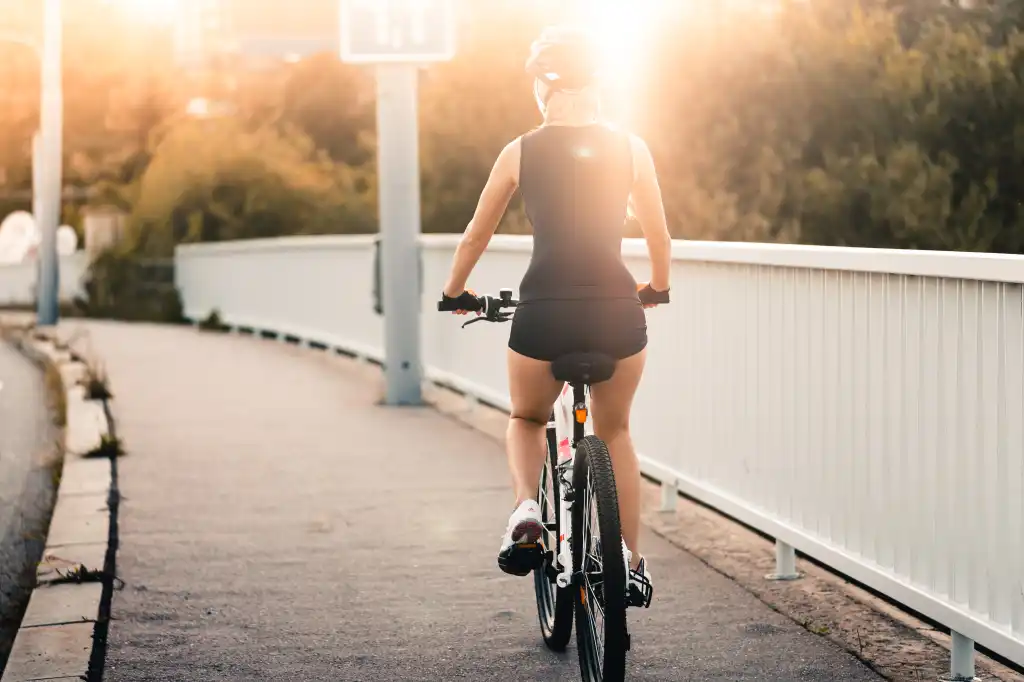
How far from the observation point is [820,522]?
21.5 ft

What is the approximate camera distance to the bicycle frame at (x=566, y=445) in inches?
203

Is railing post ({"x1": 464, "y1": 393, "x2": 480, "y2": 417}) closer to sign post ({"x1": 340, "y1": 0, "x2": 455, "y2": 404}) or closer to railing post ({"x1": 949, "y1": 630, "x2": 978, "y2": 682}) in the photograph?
sign post ({"x1": 340, "y1": 0, "x2": 455, "y2": 404})

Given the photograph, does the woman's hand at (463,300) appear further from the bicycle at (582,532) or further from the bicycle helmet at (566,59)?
the bicycle helmet at (566,59)

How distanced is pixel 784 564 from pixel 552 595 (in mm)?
1396

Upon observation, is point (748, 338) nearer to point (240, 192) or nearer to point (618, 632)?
point (618, 632)

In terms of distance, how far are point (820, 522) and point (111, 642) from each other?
8.12ft

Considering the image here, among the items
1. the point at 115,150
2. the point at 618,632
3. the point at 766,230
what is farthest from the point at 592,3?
the point at 115,150

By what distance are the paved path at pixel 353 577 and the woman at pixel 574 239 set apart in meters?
0.74

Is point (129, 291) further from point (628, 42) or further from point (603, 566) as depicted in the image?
point (603, 566)

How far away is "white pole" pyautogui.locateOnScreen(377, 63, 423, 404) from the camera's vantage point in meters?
13.4

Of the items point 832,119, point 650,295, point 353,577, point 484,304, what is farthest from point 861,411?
point 832,119

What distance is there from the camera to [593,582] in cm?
494

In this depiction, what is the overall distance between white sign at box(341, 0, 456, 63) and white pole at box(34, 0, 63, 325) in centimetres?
1683

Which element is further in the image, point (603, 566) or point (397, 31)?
A: point (397, 31)
